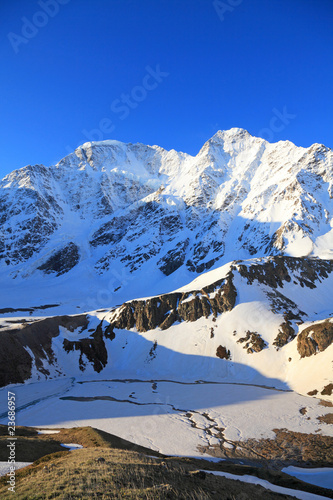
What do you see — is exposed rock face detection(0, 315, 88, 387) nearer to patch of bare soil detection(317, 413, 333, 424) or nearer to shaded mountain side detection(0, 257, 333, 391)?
shaded mountain side detection(0, 257, 333, 391)

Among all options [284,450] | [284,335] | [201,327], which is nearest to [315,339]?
[284,335]

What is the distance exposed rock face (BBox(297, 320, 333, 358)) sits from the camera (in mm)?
56969

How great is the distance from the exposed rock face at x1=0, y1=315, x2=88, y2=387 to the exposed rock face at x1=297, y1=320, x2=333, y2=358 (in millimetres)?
61463

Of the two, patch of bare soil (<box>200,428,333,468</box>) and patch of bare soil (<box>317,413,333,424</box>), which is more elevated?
patch of bare soil (<box>200,428,333,468</box>)

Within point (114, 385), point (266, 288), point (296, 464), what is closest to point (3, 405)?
point (114, 385)

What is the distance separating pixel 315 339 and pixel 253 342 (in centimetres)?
1404

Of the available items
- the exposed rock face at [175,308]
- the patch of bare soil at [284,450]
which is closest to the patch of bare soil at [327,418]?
the patch of bare soil at [284,450]

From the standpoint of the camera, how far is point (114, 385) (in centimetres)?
6291

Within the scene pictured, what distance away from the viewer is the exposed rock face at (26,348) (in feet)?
210

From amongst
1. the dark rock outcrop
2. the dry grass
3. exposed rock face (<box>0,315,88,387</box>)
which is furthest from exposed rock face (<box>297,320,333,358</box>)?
exposed rock face (<box>0,315,88,387</box>)

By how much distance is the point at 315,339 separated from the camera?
192ft

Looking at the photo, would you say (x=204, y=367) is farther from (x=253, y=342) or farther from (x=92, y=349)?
(x=92, y=349)

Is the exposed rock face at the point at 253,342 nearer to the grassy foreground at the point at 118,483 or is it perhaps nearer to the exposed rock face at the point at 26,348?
the grassy foreground at the point at 118,483

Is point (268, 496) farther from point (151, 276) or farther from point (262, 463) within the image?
point (151, 276)
